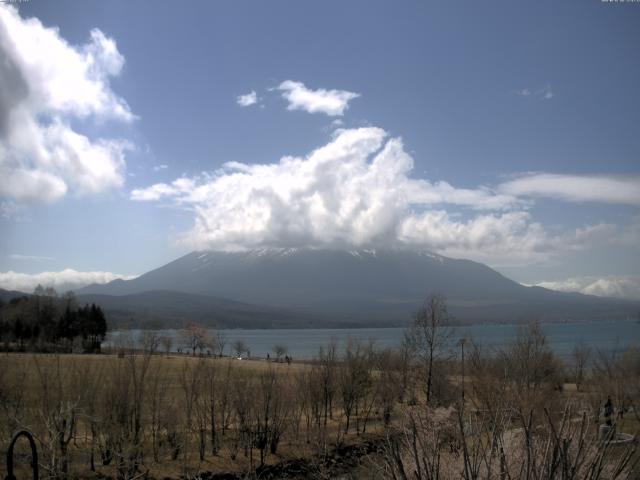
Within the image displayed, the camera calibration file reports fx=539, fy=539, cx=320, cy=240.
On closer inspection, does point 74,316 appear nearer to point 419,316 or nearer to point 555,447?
point 419,316

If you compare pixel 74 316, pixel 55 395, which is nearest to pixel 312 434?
pixel 55 395

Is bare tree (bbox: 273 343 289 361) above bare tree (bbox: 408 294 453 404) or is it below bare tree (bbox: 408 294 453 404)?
below

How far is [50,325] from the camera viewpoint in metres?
98.5

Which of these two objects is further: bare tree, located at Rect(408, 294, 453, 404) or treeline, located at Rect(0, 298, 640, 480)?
bare tree, located at Rect(408, 294, 453, 404)

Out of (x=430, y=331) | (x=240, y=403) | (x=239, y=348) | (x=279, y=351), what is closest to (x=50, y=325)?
(x=239, y=348)

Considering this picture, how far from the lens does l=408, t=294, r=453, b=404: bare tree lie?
38719 mm

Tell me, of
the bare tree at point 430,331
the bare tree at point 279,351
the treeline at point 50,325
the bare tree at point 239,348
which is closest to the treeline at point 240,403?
the bare tree at point 430,331

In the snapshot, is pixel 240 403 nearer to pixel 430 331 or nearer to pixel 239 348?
pixel 430 331

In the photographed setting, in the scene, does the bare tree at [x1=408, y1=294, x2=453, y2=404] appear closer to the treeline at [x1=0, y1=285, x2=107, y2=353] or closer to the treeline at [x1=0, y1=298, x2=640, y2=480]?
the treeline at [x1=0, y1=298, x2=640, y2=480]

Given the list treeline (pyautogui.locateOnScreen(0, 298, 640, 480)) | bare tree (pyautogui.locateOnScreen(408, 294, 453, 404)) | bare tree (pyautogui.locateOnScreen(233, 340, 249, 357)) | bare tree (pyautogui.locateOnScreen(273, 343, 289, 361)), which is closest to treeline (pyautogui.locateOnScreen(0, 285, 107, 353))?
bare tree (pyautogui.locateOnScreen(233, 340, 249, 357))

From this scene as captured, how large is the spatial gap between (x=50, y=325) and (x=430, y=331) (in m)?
82.6

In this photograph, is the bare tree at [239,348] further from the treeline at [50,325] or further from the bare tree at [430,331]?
the bare tree at [430,331]

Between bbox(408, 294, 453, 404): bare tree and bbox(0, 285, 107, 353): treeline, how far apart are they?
214 feet

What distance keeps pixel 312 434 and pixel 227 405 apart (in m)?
5.46
